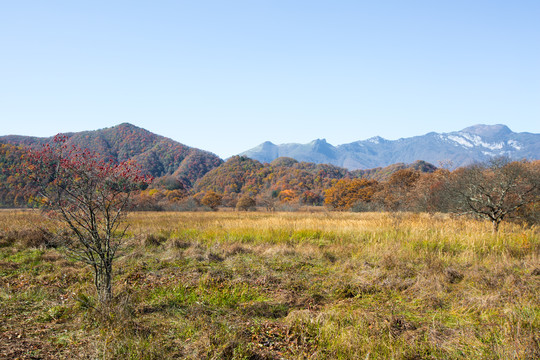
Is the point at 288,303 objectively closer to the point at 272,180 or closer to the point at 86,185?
the point at 86,185

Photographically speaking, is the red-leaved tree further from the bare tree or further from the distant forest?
the bare tree

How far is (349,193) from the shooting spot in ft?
197

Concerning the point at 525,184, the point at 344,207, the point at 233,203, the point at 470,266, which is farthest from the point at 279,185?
the point at 470,266

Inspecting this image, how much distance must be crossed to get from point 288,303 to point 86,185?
4.16 m

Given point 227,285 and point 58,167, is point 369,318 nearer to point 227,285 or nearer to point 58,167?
point 227,285

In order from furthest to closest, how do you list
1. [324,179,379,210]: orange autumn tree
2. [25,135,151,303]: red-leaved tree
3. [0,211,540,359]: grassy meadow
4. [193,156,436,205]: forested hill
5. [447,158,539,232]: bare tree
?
[193,156,436,205]: forested hill < [324,179,379,210]: orange autumn tree < [447,158,539,232]: bare tree < [25,135,151,303]: red-leaved tree < [0,211,540,359]: grassy meadow

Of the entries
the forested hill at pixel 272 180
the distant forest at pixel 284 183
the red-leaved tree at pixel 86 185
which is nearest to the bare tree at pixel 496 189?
the distant forest at pixel 284 183

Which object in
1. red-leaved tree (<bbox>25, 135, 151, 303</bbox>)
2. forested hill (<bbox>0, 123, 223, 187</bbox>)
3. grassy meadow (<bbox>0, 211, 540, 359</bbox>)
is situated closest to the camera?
grassy meadow (<bbox>0, 211, 540, 359</bbox>)

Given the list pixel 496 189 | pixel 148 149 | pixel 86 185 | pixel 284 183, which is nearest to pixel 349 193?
pixel 284 183

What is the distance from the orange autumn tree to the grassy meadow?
47958 millimetres

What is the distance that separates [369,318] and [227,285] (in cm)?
293

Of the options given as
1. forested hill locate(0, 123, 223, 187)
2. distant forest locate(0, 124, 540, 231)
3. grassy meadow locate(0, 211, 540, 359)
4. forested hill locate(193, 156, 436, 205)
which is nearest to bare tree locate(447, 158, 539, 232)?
distant forest locate(0, 124, 540, 231)

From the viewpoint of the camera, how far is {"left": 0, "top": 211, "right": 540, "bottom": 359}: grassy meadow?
3674 millimetres

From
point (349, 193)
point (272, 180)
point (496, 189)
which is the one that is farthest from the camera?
point (272, 180)
